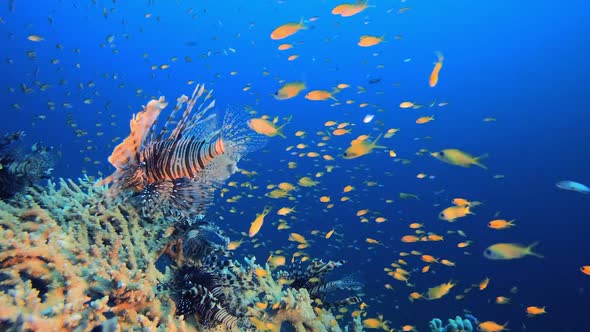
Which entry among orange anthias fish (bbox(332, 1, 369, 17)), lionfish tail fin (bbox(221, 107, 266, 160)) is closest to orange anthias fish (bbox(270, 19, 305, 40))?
orange anthias fish (bbox(332, 1, 369, 17))

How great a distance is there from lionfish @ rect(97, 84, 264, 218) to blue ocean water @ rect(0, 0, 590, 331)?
2256 mm

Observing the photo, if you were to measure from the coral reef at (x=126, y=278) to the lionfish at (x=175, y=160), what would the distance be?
8.1 inches

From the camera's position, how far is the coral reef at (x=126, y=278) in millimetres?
1681

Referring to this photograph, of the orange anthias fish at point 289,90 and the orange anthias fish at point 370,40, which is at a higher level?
the orange anthias fish at point 370,40

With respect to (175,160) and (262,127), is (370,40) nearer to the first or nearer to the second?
(262,127)

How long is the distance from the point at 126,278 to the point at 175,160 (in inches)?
50.0

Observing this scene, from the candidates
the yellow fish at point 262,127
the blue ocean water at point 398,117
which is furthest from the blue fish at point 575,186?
the yellow fish at point 262,127

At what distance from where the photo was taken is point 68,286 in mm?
1882

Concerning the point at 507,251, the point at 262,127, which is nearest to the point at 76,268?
the point at 262,127

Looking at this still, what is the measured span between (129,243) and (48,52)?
67631mm

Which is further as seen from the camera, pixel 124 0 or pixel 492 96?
pixel 124 0

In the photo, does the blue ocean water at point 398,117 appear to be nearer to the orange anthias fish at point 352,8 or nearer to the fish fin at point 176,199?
the fish fin at point 176,199

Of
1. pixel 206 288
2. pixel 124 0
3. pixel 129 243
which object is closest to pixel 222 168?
pixel 129 243

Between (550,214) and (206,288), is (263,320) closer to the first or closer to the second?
(206,288)
